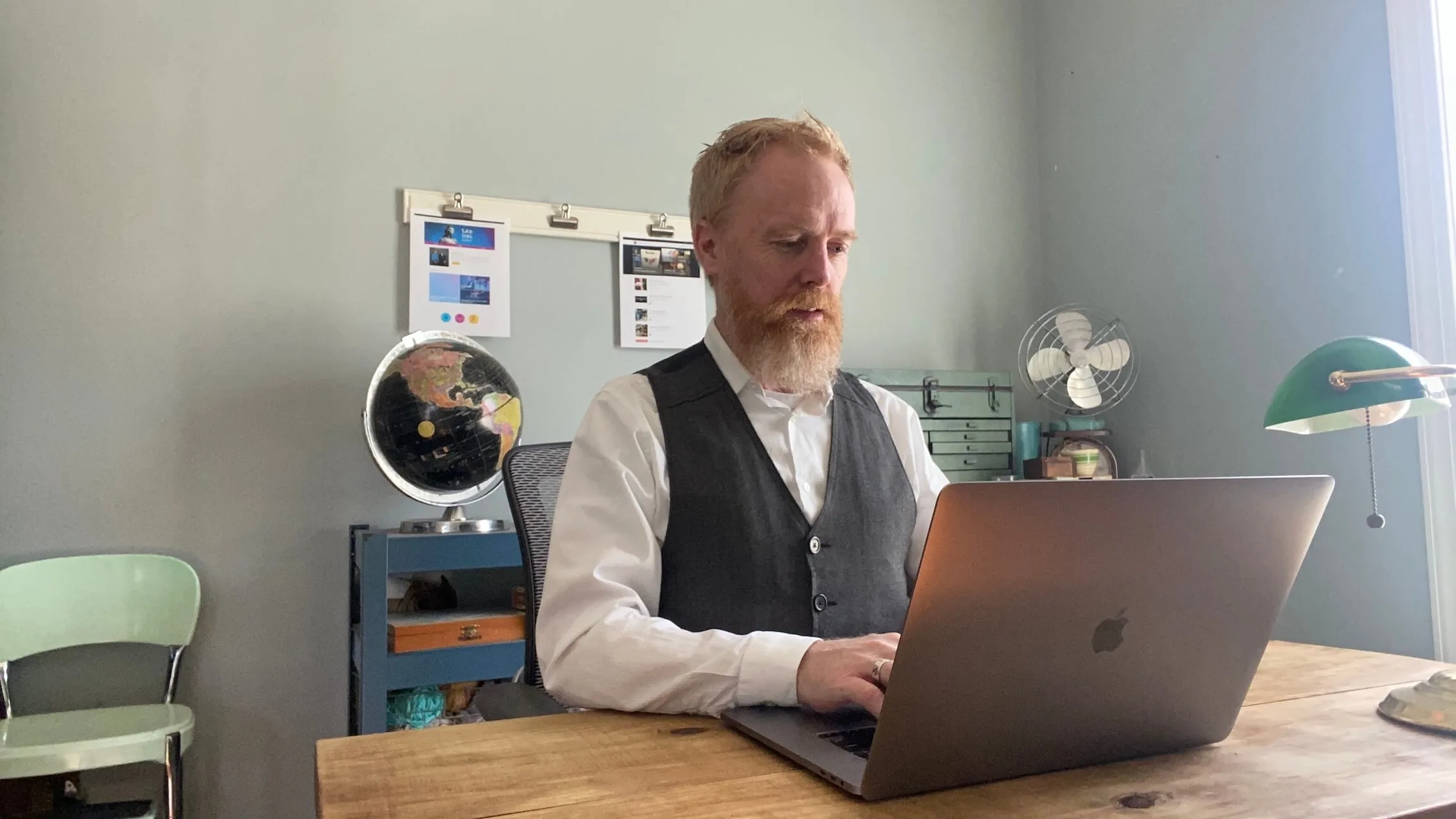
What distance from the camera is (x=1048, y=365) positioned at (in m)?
2.83

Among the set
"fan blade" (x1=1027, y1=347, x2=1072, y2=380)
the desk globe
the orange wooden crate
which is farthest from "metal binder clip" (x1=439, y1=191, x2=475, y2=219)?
"fan blade" (x1=1027, y1=347, x2=1072, y2=380)

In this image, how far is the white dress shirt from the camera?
36.9 inches

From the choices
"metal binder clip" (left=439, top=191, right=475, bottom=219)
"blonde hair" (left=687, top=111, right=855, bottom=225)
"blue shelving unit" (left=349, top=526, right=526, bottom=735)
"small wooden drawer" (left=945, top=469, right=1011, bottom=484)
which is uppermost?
"metal binder clip" (left=439, top=191, right=475, bottom=219)

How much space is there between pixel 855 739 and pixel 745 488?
514 mm

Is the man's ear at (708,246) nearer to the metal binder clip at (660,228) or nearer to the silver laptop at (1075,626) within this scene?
the silver laptop at (1075,626)

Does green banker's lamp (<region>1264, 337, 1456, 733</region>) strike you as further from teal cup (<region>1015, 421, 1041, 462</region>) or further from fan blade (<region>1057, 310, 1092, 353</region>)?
teal cup (<region>1015, 421, 1041, 462</region>)

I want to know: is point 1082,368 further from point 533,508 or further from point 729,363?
point 533,508

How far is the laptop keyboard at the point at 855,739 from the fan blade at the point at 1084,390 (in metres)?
2.22

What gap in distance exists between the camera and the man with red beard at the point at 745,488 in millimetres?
984

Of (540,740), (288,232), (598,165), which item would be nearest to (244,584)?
(288,232)

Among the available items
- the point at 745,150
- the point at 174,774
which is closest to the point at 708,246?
the point at 745,150

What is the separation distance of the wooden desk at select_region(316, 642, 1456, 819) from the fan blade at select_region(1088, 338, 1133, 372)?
198 cm

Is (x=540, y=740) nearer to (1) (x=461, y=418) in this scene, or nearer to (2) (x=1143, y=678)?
(2) (x=1143, y=678)

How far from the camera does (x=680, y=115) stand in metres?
2.90
